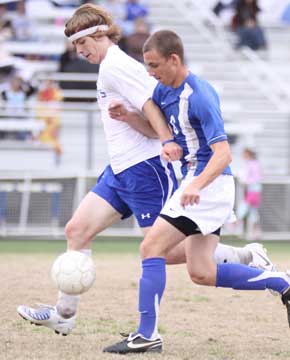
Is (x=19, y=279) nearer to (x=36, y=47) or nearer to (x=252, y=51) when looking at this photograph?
(x=36, y=47)

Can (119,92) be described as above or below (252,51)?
above

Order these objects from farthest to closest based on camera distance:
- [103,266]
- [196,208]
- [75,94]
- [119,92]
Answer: [75,94] → [103,266] → [119,92] → [196,208]

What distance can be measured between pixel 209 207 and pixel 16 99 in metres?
12.9

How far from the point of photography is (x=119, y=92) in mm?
7301

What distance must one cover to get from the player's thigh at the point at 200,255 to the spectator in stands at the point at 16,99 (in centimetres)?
1232

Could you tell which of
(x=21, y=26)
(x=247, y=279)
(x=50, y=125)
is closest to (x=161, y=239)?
(x=247, y=279)

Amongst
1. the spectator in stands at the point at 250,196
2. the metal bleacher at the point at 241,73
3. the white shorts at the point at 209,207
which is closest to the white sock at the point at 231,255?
the white shorts at the point at 209,207

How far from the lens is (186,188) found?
650cm

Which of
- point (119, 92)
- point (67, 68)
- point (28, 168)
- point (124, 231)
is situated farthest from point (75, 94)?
point (119, 92)

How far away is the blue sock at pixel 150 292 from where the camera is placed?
22.0 feet

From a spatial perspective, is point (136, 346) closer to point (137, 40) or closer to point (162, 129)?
point (162, 129)

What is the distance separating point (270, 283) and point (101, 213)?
1.34 m

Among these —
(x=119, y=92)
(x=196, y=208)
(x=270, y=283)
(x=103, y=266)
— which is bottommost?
(x=103, y=266)

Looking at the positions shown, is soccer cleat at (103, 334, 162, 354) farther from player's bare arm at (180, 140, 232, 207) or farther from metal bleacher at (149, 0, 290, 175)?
metal bleacher at (149, 0, 290, 175)
